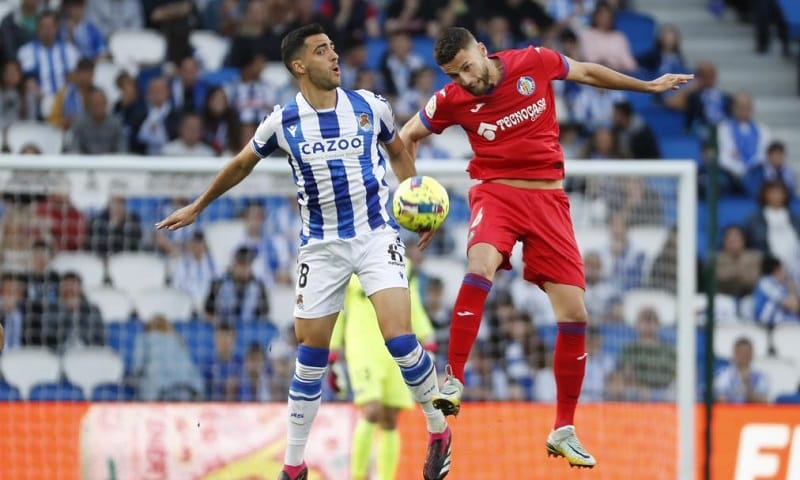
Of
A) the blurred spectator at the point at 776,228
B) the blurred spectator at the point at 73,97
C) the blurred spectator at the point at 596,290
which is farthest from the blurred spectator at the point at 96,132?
the blurred spectator at the point at 776,228

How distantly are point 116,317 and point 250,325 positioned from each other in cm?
108

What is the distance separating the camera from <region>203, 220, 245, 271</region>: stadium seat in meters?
13.2

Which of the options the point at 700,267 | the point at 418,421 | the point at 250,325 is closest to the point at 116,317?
the point at 250,325

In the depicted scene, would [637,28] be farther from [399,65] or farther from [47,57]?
[47,57]

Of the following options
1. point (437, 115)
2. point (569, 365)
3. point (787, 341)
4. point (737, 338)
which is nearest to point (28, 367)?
point (437, 115)

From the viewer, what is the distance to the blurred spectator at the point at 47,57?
51.5ft

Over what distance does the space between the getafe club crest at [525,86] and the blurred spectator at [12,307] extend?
5.39 meters

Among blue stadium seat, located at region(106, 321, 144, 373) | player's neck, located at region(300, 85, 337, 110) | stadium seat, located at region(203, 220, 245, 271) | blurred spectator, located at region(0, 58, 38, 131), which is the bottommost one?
blue stadium seat, located at region(106, 321, 144, 373)

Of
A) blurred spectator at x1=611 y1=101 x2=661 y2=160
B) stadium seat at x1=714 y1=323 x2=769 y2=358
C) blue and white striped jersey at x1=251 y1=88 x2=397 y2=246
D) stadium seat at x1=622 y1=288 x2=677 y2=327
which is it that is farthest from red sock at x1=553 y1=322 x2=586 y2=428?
blurred spectator at x1=611 y1=101 x2=661 y2=160

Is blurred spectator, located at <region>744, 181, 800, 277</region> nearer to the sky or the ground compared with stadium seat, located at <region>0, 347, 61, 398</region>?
nearer to the sky

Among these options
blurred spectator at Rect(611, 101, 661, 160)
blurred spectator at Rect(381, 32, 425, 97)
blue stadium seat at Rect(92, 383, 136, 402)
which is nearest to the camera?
blue stadium seat at Rect(92, 383, 136, 402)

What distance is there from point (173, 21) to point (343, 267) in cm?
805

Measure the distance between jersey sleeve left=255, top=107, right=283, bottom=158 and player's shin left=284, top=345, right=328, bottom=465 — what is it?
1.13 meters

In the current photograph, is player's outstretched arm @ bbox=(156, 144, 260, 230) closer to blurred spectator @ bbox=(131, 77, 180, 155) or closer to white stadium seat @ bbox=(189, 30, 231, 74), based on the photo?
blurred spectator @ bbox=(131, 77, 180, 155)
